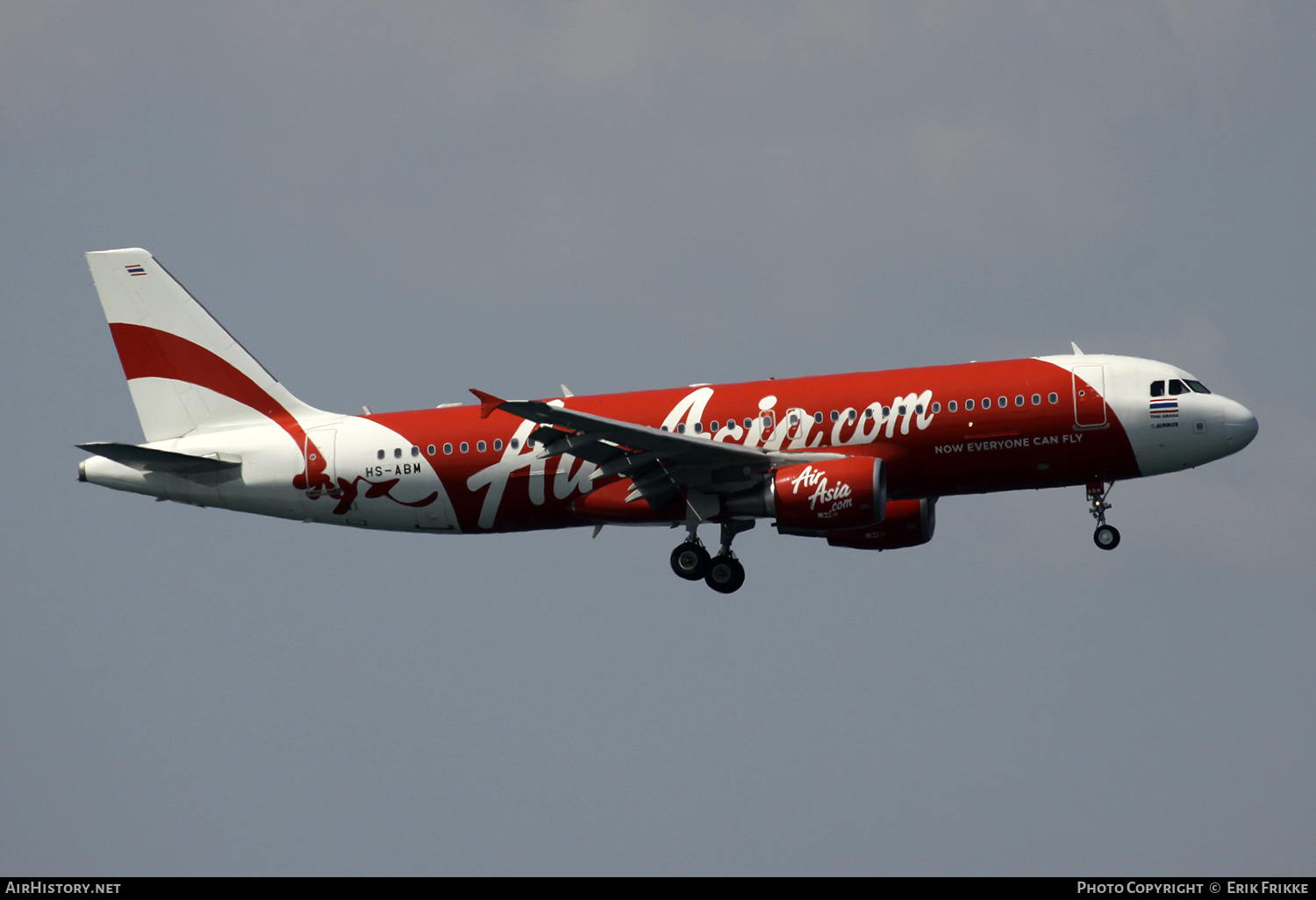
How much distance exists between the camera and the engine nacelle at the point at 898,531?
44.6 m

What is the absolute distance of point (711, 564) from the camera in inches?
1730

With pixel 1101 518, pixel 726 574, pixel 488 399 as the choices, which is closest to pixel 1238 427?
pixel 1101 518

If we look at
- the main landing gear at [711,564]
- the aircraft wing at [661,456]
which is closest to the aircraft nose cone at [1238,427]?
the aircraft wing at [661,456]

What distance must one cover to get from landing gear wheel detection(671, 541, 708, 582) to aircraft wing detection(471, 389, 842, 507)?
216 cm

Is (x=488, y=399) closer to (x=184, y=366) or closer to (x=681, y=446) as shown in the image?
(x=681, y=446)

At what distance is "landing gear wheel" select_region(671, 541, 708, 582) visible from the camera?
43.8 m

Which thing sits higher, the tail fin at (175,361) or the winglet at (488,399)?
the tail fin at (175,361)

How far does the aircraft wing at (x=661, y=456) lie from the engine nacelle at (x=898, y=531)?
3.75 metres

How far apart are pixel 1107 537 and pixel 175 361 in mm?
28586

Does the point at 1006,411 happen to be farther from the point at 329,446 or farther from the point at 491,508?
the point at 329,446

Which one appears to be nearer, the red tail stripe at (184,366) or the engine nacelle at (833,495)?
the engine nacelle at (833,495)

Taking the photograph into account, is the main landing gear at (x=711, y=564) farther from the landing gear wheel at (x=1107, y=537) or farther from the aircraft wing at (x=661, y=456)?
the landing gear wheel at (x=1107, y=537)

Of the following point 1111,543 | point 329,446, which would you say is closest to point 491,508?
point 329,446

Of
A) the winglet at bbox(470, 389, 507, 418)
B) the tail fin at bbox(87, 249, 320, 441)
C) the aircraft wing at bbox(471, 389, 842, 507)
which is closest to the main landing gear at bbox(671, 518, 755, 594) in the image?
the aircraft wing at bbox(471, 389, 842, 507)
